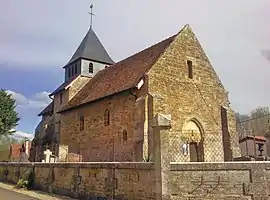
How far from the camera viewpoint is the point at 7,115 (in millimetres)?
36969

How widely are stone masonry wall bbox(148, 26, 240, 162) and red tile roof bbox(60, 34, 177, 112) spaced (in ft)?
3.00

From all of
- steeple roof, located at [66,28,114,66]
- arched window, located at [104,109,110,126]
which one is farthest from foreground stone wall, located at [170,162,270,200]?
steeple roof, located at [66,28,114,66]

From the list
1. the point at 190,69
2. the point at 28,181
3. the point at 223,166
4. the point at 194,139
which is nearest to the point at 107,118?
the point at 194,139

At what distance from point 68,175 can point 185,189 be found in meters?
6.84

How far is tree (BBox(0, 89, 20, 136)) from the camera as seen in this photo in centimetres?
3653

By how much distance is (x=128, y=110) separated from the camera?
60.6ft

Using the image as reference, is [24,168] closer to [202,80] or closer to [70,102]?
[70,102]

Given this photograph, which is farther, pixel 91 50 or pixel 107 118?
pixel 91 50

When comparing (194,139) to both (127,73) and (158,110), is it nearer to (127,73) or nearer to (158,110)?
(158,110)

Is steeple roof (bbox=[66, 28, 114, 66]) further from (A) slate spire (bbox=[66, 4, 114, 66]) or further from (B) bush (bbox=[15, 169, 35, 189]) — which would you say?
(B) bush (bbox=[15, 169, 35, 189])

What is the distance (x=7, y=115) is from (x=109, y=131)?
2231 centimetres

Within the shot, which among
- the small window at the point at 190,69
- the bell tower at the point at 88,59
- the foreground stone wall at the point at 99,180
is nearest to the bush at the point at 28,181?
the foreground stone wall at the point at 99,180

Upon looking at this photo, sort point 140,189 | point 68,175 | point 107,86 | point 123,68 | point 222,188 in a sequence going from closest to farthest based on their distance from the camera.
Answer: point 222,188 → point 140,189 → point 68,175 → point 107,86 → point 123,68

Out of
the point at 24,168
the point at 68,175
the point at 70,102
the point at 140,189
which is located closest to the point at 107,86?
the point at 70,102
